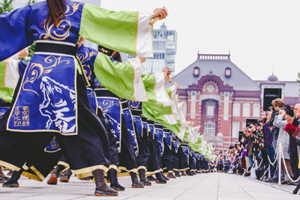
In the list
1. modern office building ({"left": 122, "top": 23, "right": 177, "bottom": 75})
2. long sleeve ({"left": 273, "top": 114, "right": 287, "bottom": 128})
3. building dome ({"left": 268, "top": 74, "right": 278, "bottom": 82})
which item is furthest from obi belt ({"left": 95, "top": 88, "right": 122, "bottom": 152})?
modern office building ({"left": 122, "top": 23, "right": 177, "bottom": 75})

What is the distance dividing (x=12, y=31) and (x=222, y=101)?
81255 mm

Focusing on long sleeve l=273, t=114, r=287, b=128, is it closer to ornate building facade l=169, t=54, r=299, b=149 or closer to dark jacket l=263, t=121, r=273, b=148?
dark jacket l=263, t=121, r=273, b=148

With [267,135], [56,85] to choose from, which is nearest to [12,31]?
[56,85]

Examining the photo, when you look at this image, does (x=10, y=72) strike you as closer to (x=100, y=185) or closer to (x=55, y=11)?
(x=55, y=11)

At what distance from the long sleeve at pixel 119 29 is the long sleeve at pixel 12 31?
2.01ft

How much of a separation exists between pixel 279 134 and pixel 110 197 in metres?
8.71

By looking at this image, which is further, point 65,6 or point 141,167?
point 141,167

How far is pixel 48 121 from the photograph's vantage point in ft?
19.5

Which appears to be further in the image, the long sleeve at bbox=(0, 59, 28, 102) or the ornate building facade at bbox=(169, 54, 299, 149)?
the ornate building facade at bbox=(169, 54, 299, 149)

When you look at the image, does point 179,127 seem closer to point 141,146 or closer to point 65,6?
point 141,146

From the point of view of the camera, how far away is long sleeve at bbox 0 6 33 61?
620 cm

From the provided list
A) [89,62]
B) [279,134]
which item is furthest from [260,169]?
[89,62]

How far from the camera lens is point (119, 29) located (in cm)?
630

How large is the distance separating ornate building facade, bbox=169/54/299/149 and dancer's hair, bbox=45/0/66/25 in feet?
261
